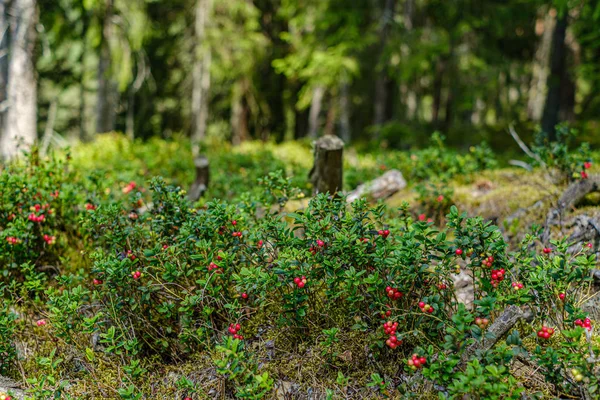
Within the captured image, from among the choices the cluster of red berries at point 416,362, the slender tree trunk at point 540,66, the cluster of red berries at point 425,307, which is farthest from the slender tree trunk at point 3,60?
the slender tree trunk at point 540,66

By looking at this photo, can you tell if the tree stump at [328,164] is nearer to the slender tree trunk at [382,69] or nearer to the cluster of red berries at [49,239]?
the cluster of red berries at [49,239]

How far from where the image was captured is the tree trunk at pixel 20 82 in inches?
260

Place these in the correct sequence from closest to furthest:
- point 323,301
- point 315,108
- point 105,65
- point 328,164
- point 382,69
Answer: point 323,301
point 328,164
point 382,69
point 105,65
point 315,108

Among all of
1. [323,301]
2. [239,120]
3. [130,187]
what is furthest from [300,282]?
[239,120]

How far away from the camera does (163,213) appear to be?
334 centimetres

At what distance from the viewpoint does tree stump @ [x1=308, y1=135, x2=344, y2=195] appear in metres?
5.24

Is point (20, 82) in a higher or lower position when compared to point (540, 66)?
lower

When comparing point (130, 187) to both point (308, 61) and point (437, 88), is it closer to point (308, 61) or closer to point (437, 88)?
point (308, 61)

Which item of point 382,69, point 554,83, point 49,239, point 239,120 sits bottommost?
point 49,239

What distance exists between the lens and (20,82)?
6.63 m

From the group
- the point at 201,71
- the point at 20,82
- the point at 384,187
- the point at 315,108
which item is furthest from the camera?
the point at 315,108

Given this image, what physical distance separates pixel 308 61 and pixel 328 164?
27.5ft

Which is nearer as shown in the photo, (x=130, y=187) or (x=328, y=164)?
(x=130, y=187)

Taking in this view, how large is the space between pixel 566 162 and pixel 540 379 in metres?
2.85
